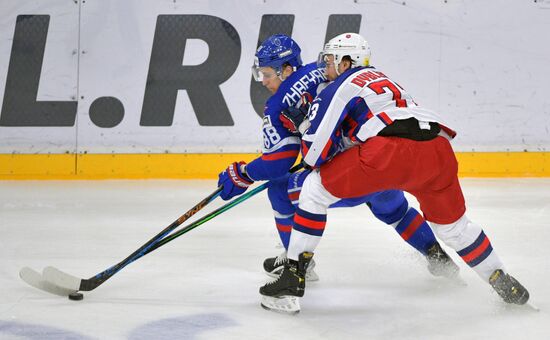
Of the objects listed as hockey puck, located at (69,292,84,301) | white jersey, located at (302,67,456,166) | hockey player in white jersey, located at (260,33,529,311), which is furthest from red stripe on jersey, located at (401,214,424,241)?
hockey puck, located at (69,292,84,301)

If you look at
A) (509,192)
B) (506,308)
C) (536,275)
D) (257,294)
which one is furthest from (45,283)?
(509,192)

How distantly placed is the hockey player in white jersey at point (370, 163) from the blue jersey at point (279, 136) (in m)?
0.18

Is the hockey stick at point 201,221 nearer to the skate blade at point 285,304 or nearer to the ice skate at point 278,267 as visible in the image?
the ice skate at point 278,267

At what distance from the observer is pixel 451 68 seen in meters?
5.70

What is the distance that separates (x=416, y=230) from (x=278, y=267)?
53cm

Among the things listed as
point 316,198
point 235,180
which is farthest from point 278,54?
point 316,198

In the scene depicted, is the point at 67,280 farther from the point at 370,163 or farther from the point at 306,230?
the point at 370,163

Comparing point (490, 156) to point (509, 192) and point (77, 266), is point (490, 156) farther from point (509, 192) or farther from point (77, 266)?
point (77, 266)

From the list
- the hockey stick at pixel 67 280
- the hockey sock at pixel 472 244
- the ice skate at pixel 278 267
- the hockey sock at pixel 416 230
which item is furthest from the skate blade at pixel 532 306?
the hockey stick at pixel 67 280

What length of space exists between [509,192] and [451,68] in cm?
107

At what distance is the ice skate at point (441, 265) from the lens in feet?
9.85

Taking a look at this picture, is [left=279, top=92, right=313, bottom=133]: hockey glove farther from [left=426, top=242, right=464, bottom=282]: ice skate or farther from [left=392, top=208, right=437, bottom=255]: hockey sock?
[left=426, top=242, right=464, bottom=282]: ice skate

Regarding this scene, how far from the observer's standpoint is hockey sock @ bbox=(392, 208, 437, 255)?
3018mm

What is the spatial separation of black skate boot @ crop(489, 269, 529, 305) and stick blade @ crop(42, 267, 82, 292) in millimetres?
1377
